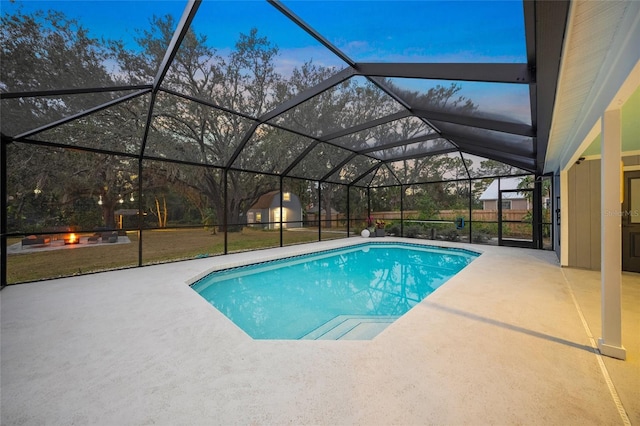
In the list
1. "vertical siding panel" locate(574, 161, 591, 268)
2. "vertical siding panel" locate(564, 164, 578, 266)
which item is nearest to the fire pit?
"vertical siding panel" locate(564, 164, 578, 266)

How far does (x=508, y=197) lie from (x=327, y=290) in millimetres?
9058

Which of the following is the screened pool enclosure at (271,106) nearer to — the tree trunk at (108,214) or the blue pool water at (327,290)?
the tree trunk at (108,214)

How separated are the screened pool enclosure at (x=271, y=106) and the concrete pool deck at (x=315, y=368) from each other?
233 cm

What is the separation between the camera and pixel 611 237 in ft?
7.09

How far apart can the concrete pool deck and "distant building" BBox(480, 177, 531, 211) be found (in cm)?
654

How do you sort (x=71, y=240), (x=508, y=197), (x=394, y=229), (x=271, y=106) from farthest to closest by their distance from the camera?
(x=394, y=229)
(x=71, y=240)
(x=508, y=197)
(x=271, y=106)

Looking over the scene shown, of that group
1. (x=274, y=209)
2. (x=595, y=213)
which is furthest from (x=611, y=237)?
(x=274, y=209)

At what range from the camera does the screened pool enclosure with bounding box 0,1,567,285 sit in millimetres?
2682

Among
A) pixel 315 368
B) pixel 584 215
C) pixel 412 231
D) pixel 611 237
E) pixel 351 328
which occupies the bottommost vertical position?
pixel 351 328

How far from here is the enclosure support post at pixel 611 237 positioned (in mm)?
2098

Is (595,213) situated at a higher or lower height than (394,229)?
higher

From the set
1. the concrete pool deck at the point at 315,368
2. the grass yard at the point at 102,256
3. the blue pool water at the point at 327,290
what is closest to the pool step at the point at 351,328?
the blue pool water at the point at 327,290

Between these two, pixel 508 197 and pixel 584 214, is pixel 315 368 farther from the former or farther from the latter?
pixel 508 197

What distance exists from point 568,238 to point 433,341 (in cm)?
524
